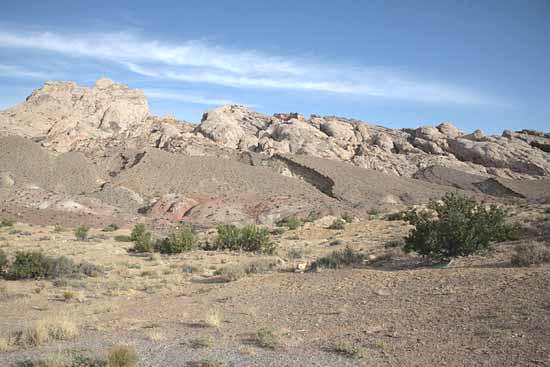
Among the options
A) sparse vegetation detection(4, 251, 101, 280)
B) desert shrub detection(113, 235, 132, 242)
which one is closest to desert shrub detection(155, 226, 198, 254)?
desert shrub detection(113, 235, 132, 242)

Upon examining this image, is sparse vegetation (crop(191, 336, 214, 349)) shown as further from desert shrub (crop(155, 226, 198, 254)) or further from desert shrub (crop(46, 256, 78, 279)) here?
desert shrub (crop(155, 226, 198, 254))

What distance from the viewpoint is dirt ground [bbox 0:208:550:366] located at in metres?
7.13

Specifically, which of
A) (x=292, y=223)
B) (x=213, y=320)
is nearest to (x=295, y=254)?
(x=213, y=320)

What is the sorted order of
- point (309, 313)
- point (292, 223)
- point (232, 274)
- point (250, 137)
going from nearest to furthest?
point (309, 313) < point (232, 274) < point (292, 223) < point (250, 137)

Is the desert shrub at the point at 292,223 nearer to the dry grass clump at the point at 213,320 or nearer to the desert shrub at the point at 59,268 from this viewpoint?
the desert shrub at the point at 59,268

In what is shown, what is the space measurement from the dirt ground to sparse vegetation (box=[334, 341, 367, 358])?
72 mm

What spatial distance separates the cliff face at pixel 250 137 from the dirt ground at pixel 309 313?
5135 centimetres

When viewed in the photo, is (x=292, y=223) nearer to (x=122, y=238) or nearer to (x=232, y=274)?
(x=122, y=238)

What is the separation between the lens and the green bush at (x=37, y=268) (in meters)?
15.8

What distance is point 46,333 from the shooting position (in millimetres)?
8375

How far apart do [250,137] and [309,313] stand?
6741 centimetres

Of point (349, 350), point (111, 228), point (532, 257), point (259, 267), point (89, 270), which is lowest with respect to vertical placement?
point (111, 228)

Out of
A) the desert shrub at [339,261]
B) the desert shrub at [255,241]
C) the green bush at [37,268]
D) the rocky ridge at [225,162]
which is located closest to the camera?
the desert shrub at [339,261]

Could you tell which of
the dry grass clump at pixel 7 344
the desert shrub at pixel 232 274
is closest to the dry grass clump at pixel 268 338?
the dry grass clump at pixel 7 344
